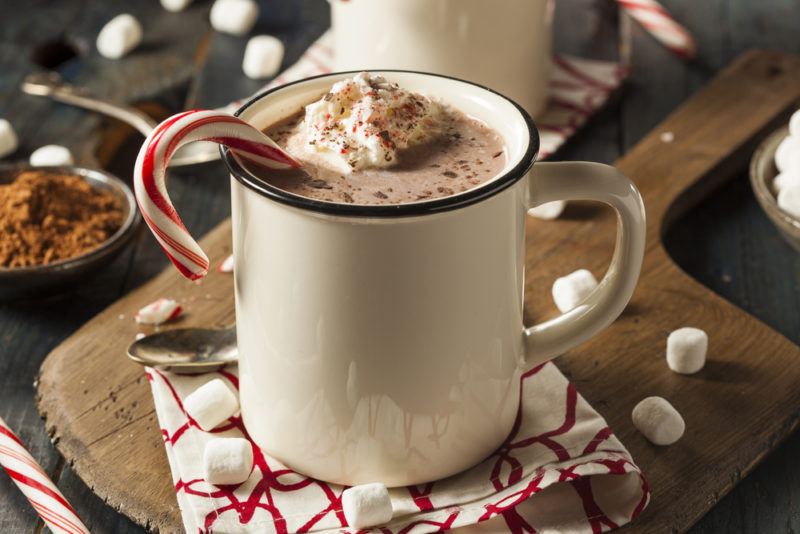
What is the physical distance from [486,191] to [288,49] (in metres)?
1.15

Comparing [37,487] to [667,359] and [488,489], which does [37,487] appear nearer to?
[488,489]

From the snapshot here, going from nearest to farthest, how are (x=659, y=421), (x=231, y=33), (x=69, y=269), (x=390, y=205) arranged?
(x=390, y=205) < (x=659, y=421) < (x=69, y=269) < (x=231, y=33)

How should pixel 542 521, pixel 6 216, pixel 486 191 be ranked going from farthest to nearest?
pixel 6 216, pixel 542 521, pixel 486 191

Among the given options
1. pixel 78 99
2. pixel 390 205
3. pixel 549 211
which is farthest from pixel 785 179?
pixel 78 99

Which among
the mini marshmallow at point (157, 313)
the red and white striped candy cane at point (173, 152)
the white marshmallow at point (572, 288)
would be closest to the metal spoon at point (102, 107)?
the mini marshmallow at point (157, 313)

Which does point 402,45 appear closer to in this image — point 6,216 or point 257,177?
point 6,216

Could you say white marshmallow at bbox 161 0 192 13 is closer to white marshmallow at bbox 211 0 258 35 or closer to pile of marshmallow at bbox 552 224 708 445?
white marshmallow at bbox 211 0 258 35

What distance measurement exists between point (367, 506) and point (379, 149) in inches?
12.7

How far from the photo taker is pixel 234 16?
6.37 ft

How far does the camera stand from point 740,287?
145cm

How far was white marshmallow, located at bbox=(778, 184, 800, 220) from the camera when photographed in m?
1.36

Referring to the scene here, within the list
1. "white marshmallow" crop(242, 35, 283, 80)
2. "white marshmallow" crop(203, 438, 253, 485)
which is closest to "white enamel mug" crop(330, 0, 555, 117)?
"white marshmallow" crop(242, 35, 283, 80)

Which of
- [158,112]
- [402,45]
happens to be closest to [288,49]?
[158,112]

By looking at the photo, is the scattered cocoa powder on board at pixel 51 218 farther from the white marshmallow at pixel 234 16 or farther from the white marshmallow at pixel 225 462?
the white marshmallow at pixel 234 16
